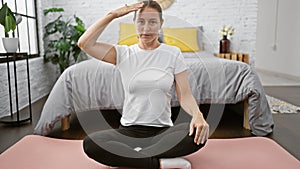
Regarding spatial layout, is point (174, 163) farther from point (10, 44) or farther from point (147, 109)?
point (10, 44)

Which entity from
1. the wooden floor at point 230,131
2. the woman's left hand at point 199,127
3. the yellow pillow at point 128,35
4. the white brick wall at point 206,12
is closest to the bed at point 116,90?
the wooden floor at point 230,131

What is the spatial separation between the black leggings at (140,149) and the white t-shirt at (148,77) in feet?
0.15

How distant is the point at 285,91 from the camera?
149 inches

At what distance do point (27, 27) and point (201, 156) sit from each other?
276cm

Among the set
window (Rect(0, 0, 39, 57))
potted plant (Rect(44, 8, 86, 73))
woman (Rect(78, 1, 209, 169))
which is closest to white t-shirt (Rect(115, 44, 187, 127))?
woman (Rect(78, 1, 209, 169))

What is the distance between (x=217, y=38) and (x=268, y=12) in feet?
7.33

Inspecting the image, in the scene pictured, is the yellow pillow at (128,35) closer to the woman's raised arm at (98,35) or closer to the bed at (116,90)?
the woman's raised arm at (98,35)

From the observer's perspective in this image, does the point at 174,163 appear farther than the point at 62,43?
No

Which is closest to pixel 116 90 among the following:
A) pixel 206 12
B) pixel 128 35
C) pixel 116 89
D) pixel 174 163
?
pixel 116 89

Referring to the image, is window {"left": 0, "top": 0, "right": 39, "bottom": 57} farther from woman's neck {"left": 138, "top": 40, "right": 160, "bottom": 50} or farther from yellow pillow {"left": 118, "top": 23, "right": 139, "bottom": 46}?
woman's neck {"left": 138, "top": 40, "right": 160, "bottom": 50}

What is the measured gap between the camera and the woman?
1.16m

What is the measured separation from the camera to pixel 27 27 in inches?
133

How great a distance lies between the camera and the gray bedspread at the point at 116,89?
2.02m

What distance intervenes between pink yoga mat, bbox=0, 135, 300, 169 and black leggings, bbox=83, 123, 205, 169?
13cm
